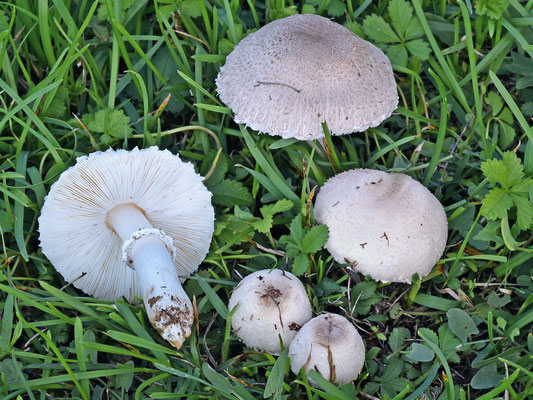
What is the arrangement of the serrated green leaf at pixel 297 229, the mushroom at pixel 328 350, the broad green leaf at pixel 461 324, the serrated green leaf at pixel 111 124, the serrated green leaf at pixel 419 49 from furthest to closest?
the serrated green leaf at pixel 419 49, the serrated green leaf at pixel 111 124, the serrated green leaf at pixel 297 229, the broad green leaf at pixel 461 324, the mushroom at pixel 328 350

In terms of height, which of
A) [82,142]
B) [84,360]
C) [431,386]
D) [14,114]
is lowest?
[431,386]

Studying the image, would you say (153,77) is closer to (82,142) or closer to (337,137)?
(82,142)

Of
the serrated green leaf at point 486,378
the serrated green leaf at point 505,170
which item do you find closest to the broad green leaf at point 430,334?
the serrated green leaf at point 486,378

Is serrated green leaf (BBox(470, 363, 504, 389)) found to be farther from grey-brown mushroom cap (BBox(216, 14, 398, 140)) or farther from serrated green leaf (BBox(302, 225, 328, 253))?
grey-brown mushroom cap (BBox(216, 14, 398, 140))

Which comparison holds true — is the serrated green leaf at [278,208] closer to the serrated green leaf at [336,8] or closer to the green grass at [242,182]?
the green grass at [242,182]

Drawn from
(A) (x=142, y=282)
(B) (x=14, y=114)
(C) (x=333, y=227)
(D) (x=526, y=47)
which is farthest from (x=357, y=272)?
(B) (x=14, y=114)

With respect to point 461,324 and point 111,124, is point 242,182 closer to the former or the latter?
point 111,124

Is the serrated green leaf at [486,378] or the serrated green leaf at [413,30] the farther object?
the serrated green leaf at [413,30]
